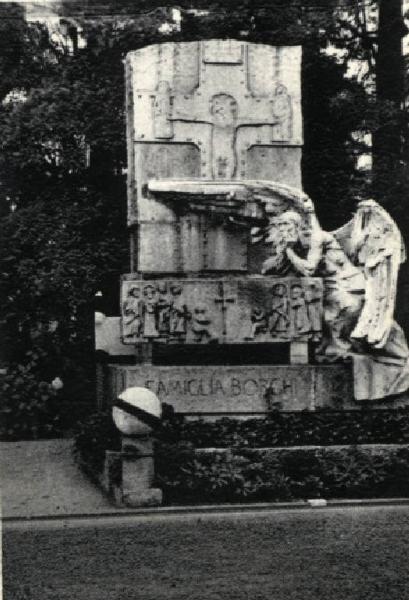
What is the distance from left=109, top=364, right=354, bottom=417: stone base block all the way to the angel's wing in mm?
751

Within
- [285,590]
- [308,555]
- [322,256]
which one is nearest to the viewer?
[285,590]

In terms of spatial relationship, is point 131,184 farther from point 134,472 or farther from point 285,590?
point 285,590

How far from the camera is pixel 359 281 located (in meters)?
12.8

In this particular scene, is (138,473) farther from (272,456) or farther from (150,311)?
(150,311)

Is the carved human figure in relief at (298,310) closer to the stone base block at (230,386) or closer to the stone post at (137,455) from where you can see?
the stone base block at (230,386)

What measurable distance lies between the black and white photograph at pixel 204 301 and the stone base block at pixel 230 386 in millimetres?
25

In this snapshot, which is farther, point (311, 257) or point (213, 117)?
point (213, 117)

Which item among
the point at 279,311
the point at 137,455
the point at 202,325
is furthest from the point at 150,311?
the point at 137,455

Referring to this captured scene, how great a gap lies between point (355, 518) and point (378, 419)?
9.81 ft

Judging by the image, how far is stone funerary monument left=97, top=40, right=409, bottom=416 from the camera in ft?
40.5

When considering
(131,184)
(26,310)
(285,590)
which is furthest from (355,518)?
(26,310)

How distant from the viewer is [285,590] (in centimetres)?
684

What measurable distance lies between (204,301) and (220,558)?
515 centimetres

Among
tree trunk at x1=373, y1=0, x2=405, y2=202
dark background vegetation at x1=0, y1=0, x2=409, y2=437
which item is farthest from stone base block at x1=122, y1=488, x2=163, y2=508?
tree trunk at x1=373, y1=0, x2=405, y2=202
